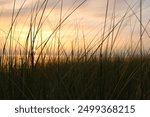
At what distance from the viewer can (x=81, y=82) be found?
7.84 ft

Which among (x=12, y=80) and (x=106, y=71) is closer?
(x=12, y=80)

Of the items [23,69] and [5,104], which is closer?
[5,104]

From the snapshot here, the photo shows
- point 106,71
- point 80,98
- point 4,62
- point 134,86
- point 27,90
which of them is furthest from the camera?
point 4,62

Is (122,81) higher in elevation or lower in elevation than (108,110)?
higher

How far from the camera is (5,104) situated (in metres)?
A: 2.20

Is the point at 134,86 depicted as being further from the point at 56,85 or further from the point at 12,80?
the point at 12,80

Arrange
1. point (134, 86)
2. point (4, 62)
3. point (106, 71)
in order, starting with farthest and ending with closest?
point (4, 62) < point (106, 71) < point (134, 86)

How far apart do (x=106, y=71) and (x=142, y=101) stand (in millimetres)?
638

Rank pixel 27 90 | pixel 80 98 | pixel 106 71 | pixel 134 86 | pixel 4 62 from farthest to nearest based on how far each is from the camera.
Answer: pixel 4 62 < pixel 106 71 < pixel 134 86 < pixel 27 90 < pixel 80 98

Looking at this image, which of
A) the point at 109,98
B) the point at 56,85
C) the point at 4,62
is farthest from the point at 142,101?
the point at 4,62

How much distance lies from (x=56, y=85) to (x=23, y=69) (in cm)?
42

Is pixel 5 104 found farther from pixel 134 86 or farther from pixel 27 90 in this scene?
pixel 134 86

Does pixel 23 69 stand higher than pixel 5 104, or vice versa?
pixel 23 69

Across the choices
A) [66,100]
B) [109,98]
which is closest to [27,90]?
[66,100]
